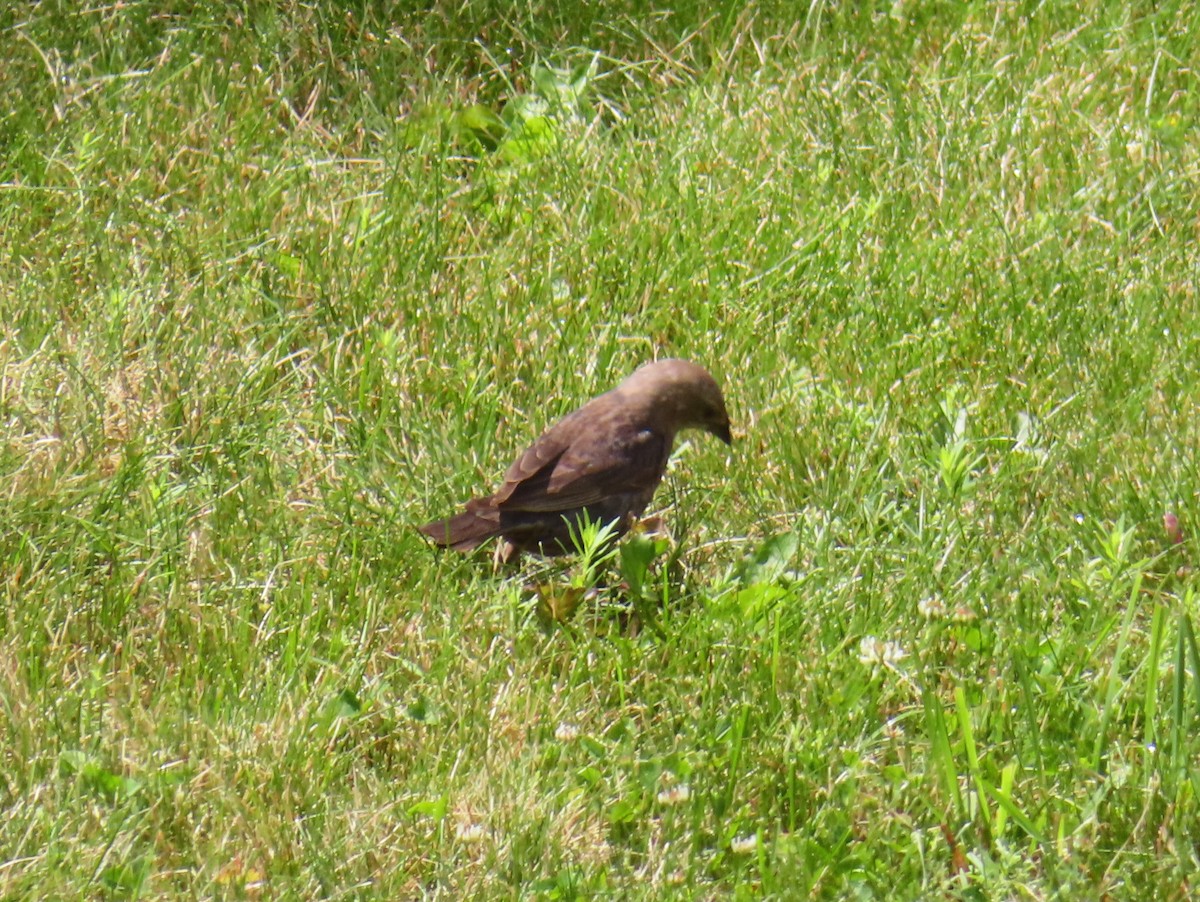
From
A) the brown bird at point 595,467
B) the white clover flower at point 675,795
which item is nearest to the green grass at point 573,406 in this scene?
the white clover flower at point 675,795

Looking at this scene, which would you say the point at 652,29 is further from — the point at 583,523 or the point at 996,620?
the point at 996,620

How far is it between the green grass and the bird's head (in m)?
0.19

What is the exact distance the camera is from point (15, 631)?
429 cm

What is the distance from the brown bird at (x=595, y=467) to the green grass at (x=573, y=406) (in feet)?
0.50

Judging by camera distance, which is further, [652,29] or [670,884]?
[652,29]

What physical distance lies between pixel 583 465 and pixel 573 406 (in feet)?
1.89

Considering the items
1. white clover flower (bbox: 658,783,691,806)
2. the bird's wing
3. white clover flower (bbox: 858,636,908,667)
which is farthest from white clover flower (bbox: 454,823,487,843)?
the bird's wing

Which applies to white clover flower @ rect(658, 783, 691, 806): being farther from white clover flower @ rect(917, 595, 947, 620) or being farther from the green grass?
white clover flower @ rect(917, 595, 947, 620)

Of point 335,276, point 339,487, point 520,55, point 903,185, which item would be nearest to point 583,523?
point 339,487

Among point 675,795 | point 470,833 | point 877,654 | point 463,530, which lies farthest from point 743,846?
point 463,530

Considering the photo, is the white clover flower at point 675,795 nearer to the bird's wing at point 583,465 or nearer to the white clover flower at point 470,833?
the white clover flower at point 470,833

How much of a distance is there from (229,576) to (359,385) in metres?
1.03

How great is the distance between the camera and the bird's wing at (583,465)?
16.5ft

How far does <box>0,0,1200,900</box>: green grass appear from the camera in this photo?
151 inches
